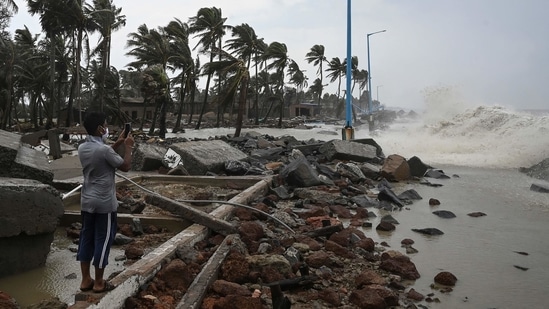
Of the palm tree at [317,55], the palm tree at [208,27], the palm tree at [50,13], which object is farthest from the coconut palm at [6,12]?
the palm tree at [317,55]

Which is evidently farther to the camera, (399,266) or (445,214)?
(445,214)

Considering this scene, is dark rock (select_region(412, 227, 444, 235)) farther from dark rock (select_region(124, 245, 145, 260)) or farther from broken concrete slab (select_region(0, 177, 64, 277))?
broken concrete slab (select_region(0, 177, 64, 277))

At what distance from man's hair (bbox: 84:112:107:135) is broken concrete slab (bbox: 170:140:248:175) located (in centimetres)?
719

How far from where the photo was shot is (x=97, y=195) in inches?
139

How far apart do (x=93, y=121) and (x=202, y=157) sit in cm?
749

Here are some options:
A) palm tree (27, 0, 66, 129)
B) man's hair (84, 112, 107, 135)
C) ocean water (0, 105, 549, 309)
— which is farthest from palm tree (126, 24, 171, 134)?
man's hair (84, 112, 107, 135)

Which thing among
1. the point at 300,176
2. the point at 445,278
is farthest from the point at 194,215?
the point at 300,176

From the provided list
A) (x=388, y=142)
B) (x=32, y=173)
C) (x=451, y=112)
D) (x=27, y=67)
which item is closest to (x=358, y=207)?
(x=32, y=173)

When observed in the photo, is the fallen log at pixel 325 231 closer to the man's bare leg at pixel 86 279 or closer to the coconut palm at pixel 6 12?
the man's bare leg at pixel 86 279

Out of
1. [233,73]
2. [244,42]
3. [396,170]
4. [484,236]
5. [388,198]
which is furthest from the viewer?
[244,42]

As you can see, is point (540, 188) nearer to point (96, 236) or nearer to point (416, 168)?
point (416, 168)

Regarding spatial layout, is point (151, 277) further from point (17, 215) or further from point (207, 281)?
point (17, 215)

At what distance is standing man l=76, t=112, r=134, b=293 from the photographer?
3.51 meters

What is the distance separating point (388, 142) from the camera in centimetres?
2514
